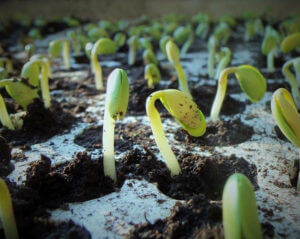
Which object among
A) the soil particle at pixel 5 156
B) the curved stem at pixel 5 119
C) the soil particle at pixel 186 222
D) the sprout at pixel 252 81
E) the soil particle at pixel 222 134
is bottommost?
the soil particle at pixel 186 222

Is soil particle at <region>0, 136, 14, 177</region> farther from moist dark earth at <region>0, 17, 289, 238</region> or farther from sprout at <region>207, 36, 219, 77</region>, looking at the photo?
sprout at <region>207, 36, 219, 77</region>

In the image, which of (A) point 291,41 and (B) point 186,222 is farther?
(A) point 291,41

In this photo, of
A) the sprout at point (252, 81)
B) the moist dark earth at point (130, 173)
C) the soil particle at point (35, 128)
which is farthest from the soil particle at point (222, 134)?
the soil particle at point (35, 128)

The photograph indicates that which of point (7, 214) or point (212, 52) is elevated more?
point (212, 52)

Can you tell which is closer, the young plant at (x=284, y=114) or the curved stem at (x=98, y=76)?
the young plant at (x=284, y=114)

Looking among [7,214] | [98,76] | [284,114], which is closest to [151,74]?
[98,76]

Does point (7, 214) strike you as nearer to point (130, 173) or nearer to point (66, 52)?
point (130, 173)

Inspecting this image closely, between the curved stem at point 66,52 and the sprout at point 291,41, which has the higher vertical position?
the curved stem at point 66,52

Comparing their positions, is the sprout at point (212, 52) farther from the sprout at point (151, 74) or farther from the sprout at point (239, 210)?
the sprout at point (239, 210)
